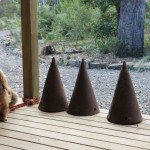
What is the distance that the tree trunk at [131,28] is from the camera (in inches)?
104

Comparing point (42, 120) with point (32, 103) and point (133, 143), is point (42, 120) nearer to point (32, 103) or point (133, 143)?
point (32, 103)

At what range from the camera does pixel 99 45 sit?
9.55ft

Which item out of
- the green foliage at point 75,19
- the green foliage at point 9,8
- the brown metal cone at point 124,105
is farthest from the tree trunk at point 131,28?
the green foliage at point 9,8

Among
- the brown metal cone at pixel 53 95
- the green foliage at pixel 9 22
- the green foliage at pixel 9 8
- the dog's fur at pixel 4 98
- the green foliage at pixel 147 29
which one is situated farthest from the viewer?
the green foliage at pixel 9 22

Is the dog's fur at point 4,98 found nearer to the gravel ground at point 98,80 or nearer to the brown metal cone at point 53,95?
the brown metal cone at point 53,95

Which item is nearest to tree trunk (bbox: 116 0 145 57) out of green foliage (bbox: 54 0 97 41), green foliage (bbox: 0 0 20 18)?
green foliage (bbox: 54 0 97 41)

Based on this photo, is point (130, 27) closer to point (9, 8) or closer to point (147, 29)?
point (147, 29)

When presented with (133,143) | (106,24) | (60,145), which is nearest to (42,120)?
(60,145)

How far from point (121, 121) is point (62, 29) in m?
1.53

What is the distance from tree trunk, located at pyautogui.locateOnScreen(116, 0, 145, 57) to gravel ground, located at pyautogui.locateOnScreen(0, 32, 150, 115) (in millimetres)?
183

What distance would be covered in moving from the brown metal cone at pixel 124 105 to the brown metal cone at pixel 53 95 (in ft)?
1.27

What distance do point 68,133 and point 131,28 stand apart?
1248mm

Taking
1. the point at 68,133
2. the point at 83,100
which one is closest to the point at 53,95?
the point at 83,100

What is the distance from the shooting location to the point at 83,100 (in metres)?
2.21
